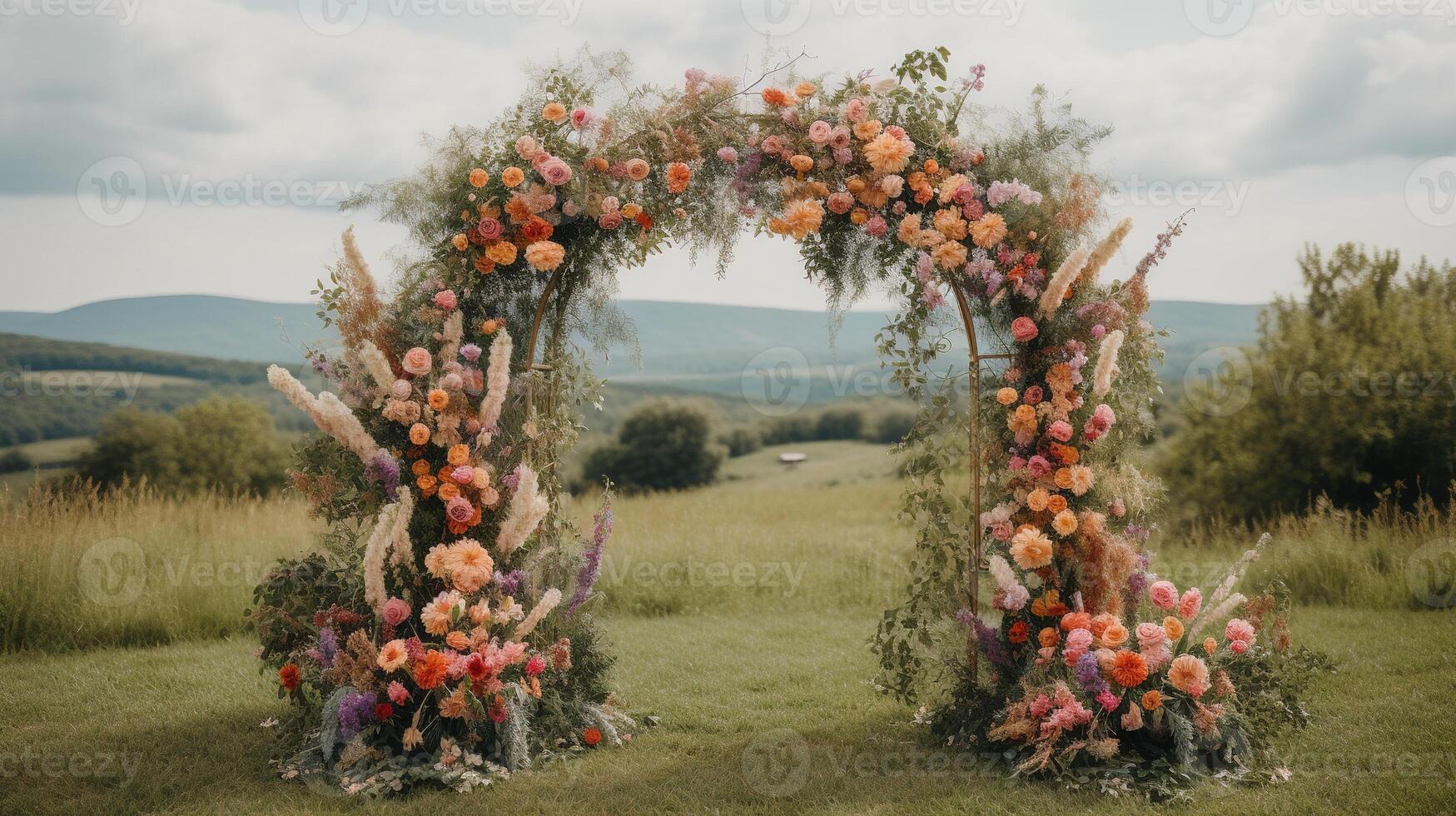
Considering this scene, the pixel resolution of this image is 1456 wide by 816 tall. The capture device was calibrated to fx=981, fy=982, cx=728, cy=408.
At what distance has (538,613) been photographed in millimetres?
4742

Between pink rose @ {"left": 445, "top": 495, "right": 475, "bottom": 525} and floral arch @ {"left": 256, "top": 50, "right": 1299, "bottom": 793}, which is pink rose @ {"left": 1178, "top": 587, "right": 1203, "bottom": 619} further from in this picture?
pink rose @ {"left": 445, "top": 495, "right": 475, "bottom": 525}

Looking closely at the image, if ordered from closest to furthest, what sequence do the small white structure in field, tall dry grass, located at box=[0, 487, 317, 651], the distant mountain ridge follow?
tall dry grass, located at box=[0, 487, 317, 651]
the small white structure in field
the distant mountain ridge

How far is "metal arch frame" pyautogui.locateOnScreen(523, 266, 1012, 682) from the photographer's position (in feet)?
16.5

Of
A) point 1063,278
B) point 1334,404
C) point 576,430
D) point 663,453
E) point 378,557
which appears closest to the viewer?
point 378,557

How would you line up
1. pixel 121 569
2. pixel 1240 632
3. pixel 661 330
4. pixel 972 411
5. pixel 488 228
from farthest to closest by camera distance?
pixel 661 330 → pixel 121 569 → pixel 972 411 → pixel 488 228 → pixel 1240 632

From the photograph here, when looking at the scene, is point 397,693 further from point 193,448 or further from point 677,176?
point 193,448

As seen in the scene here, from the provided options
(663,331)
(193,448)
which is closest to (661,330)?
(663,331)

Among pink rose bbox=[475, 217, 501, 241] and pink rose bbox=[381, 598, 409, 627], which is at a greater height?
pink rose bbox=[475, 217, 501, 241]

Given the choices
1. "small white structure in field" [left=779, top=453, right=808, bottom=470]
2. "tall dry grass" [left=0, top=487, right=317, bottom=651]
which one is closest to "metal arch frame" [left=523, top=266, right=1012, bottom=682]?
"tall dry grass" [left=0, top=487, right=317, bottom=651]

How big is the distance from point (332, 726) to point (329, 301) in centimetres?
207

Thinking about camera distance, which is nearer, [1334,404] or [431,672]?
[431,672]

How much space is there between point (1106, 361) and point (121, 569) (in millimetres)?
7735

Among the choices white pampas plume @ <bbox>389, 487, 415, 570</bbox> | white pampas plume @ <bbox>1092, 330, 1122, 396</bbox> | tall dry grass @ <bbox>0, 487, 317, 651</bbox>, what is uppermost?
white pampas plume @ <bbox>1092, 330, 1122, 396</bbox>

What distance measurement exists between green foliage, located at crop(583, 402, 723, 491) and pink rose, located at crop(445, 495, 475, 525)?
25.5 metres
